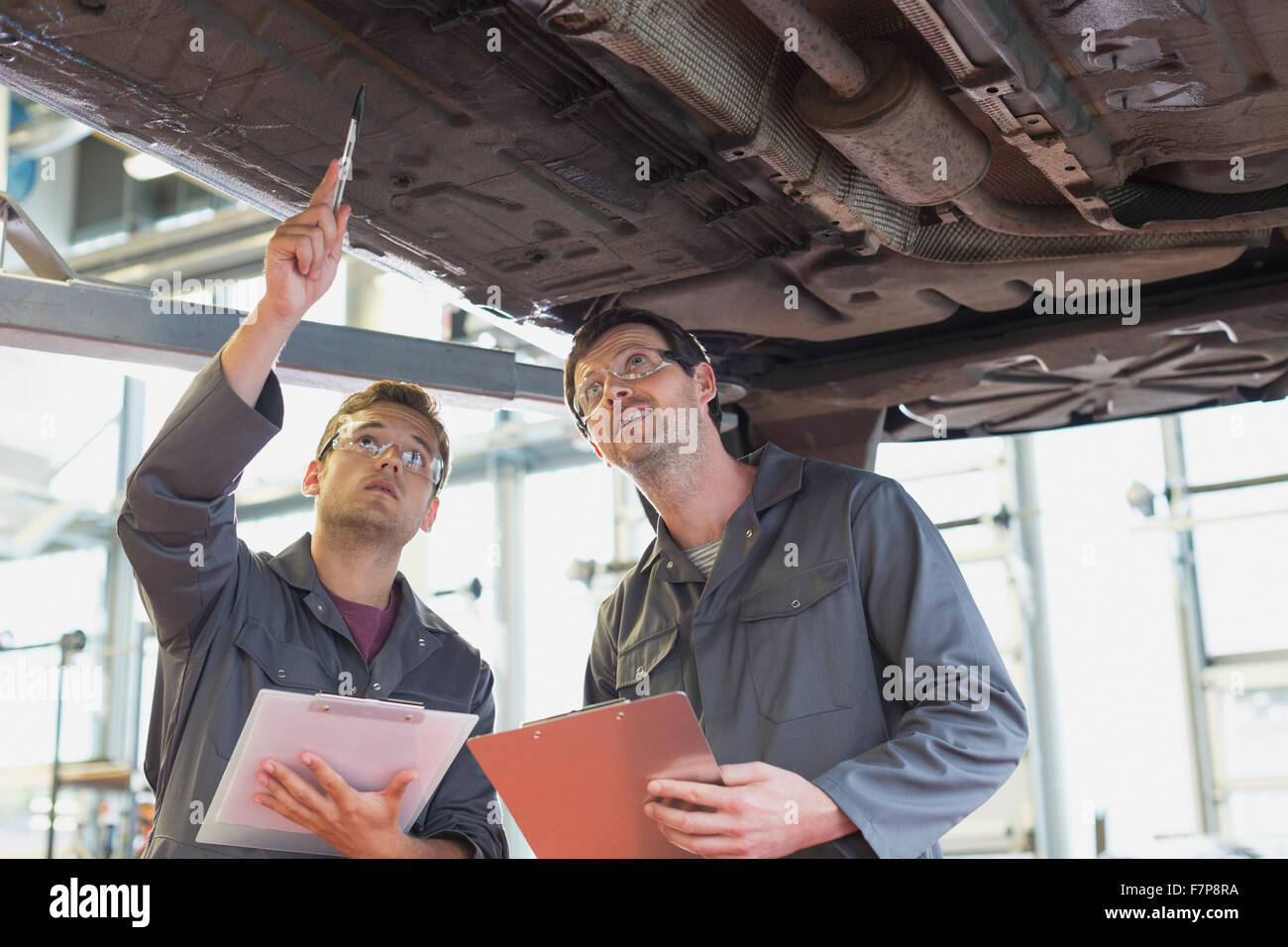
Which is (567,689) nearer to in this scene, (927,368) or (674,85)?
(927,368)

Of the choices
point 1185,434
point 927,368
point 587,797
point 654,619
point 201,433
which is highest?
point 1185,434

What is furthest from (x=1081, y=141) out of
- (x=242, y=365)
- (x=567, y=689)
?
(x=567, y=689)

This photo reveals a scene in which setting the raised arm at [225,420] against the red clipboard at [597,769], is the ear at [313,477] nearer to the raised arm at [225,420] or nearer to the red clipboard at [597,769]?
the raised arm at [225,420]

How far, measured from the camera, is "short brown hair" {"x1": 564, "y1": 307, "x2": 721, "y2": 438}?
288 cm

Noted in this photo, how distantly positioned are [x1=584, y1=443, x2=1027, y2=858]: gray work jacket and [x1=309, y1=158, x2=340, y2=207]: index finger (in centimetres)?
104

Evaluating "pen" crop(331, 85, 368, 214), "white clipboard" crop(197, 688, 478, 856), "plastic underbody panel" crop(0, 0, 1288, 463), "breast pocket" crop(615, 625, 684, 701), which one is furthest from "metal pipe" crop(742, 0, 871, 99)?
"white clipboard" crop(197, 688, 478, 856)

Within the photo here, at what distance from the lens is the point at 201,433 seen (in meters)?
2.35

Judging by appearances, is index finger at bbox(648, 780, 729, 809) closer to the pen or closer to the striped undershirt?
the striped undershirt

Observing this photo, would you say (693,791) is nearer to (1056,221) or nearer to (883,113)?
(883,113)

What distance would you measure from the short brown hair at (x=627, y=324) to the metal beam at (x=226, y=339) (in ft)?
1.15

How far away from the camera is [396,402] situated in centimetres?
319

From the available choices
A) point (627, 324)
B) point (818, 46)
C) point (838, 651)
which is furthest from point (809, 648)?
point (818, 46)

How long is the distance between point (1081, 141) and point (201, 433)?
5.56ft

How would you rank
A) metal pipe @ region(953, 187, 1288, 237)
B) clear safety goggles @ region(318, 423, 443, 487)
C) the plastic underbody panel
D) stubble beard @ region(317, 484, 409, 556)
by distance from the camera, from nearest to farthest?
the plastic underbody panel → metal pipe @ region(953, 187, 1288, 237) → stubble beard @ region(317, 484, 409, 556) → clear safety goggles @ region(318, 423, 443, 487)
